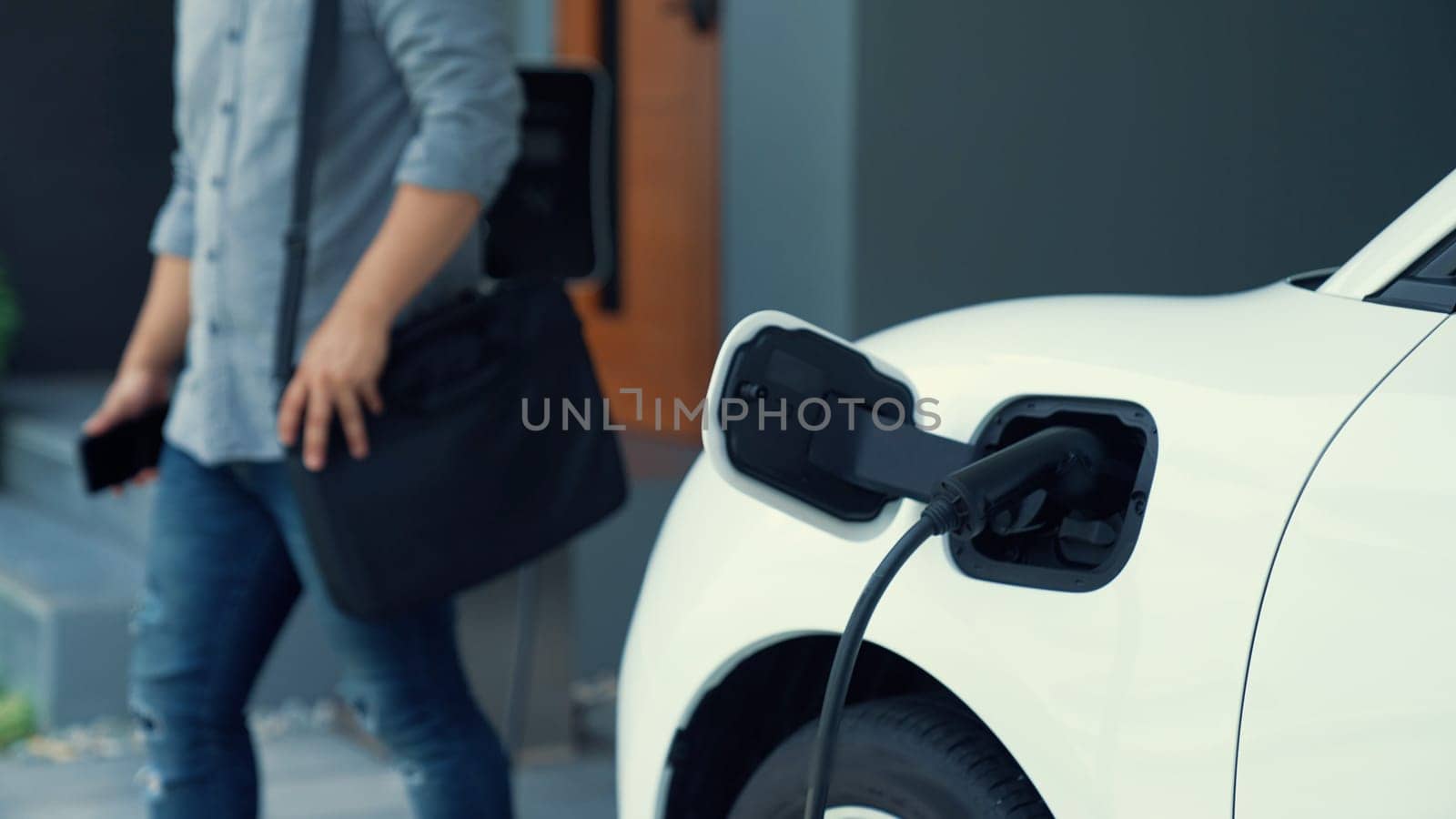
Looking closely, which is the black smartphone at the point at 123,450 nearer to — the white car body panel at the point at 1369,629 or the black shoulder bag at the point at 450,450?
the black shoulder bag at the point at 450,450

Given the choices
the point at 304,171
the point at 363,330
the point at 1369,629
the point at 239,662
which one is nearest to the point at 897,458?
the point at 1369,629

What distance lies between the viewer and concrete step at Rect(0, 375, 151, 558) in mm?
4316

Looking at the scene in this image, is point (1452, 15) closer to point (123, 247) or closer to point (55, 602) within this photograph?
point (55, 602)

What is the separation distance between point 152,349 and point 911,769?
1427mm

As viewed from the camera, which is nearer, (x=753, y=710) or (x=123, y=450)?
(x=753, y=710)

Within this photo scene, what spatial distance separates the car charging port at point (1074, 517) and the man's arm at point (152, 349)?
140 cm

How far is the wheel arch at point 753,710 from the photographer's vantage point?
154 cm

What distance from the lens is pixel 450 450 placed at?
A: 204 cm

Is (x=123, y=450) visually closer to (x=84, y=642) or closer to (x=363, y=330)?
(x=363, y=330)

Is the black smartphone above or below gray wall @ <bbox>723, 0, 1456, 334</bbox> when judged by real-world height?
below

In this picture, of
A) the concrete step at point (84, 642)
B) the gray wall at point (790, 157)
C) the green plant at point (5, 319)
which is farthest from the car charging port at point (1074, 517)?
the green plant at point (5, 319)

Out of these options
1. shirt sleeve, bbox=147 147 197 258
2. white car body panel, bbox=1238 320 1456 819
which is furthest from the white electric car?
shirt sleeve, bbox=147 147 197 258

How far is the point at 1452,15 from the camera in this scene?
152 inches

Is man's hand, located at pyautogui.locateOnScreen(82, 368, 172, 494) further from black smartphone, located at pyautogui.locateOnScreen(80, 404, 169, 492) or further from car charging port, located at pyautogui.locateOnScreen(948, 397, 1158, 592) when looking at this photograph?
car charging port, located at pyautogui.locateOnScreen(948, 397, 1158, 592)
